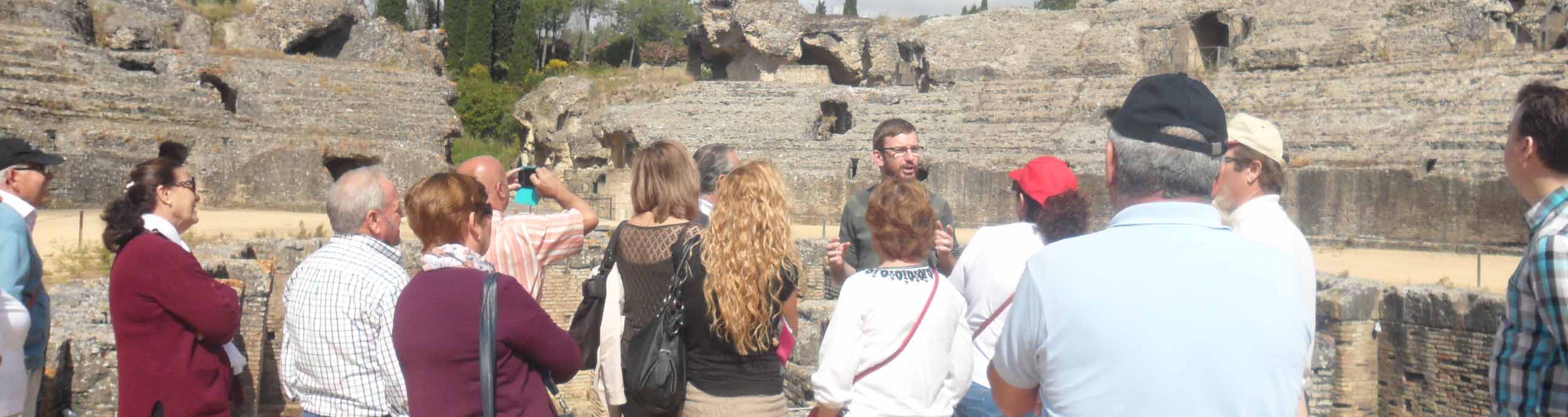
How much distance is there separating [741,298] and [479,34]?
129ft

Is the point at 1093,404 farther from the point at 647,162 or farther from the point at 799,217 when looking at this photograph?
the point at 799,217

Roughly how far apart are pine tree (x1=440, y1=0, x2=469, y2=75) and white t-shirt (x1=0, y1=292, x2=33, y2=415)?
39.5 metres

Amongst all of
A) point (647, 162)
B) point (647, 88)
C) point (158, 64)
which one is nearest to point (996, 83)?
point (647, 88)

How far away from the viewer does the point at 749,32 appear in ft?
99.7

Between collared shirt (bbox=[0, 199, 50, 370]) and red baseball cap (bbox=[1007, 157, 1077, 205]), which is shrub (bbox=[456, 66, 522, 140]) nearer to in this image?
collared shirt (bbox=[0, 199, 50, 370])

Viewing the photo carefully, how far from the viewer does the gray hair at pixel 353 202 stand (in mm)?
3777

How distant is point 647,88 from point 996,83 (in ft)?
27.3

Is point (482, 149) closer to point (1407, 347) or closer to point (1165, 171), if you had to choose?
point (1407, 347)

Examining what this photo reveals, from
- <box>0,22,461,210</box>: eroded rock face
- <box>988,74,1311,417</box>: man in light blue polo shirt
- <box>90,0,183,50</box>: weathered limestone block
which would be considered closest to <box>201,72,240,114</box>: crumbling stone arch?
<box>0,22,461,210</box>: eroded rock face

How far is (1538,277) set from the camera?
8.31 feet

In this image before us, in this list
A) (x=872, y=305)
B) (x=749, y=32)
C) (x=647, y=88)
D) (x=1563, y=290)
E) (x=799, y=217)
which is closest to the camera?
(x=1563, y=290)

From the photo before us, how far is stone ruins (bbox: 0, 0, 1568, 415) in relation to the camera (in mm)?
6688

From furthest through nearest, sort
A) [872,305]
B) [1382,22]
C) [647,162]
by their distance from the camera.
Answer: [1382,22] < [647,162] < [872,305]

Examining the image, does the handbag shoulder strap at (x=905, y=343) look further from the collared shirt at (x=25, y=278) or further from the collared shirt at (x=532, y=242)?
the collared shirt at (x=25, y=278)
